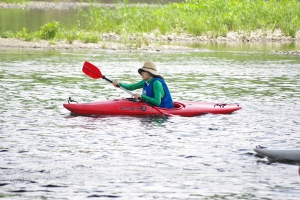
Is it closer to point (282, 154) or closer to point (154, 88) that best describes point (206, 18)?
point (154, 88)

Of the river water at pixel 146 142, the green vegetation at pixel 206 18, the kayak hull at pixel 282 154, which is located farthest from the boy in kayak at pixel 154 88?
the green vegetation at pixel 206 18

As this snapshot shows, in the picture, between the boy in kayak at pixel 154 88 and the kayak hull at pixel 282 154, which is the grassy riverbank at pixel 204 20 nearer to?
the boy in kayak at pixel 154 88

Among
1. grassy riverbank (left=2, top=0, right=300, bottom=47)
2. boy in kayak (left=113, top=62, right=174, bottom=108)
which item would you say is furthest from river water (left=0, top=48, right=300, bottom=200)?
grassy riverbank (left=2, top=0, right=300, bottom=47)

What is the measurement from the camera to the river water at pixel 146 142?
911cm

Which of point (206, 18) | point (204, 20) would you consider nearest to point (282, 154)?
point (204, 20)

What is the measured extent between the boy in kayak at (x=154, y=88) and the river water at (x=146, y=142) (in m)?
0.37

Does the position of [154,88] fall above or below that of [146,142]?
above

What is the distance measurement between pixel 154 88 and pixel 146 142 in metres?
2.39

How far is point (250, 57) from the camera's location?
29.2 metres

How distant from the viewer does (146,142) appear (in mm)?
12055

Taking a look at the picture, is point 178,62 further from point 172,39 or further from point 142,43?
A: point 172,39

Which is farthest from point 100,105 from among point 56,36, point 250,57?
point 56,36

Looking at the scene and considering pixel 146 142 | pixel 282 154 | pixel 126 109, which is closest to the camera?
pixel 282 154

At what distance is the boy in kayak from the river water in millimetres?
371
